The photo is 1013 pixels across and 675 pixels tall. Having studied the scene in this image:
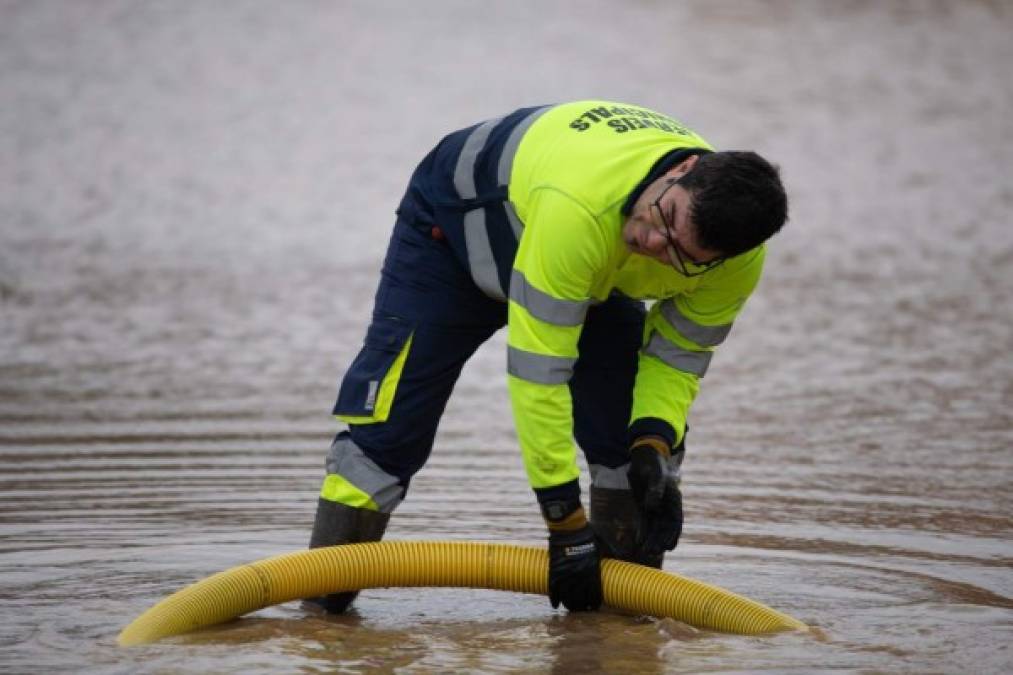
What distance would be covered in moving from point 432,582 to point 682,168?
4.72ft

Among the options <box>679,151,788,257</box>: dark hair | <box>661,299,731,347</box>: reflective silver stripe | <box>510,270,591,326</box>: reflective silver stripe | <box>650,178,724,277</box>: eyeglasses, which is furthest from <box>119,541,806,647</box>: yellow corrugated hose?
<box>679,151,788,257</box>: dark hair

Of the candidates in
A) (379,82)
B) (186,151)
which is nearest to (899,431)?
(186,151)

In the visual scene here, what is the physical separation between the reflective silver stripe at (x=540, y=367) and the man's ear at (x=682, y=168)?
21.1 inches

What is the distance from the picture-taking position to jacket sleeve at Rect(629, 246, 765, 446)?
513 centimetres

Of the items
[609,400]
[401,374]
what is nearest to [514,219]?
[401,374]

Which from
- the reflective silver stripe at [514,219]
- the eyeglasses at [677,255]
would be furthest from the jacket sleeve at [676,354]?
the reflective silver stripe at [514,219]

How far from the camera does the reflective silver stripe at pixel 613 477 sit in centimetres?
548

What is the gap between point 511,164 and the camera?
16.1 ft

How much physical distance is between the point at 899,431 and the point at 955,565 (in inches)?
92.1

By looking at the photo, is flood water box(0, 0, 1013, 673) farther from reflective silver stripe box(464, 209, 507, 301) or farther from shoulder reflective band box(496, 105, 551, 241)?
shoulder reflective band box(496, 105, 551, 241)

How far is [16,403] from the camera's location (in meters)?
9.02

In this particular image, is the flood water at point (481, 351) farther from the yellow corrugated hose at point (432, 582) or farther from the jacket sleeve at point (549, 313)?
the jacket sleeve at point (549, 313)

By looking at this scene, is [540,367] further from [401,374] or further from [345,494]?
[345,494]

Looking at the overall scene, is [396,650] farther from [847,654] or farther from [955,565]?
[955,565]
